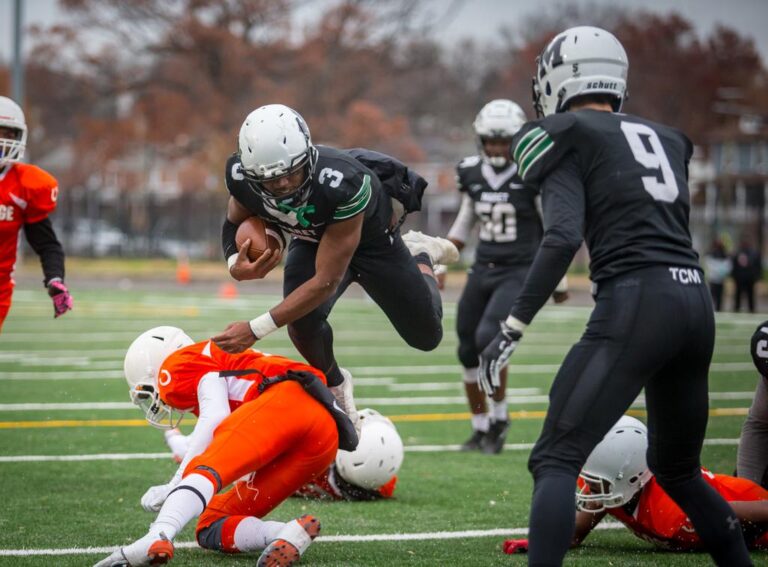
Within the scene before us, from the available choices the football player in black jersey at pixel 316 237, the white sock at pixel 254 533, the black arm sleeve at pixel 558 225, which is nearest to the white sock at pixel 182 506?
the white sock at pixel 254 533

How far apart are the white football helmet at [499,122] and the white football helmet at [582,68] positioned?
3.69m

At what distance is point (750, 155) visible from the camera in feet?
184

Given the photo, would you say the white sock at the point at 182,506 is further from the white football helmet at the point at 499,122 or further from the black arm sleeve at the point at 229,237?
the white football helmet at the point at 499,122

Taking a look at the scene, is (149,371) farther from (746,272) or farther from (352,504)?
(746,272)

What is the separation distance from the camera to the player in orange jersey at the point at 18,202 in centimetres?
649

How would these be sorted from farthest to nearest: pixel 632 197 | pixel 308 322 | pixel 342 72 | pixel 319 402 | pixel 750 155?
pixel 750 155, pixel 342 72, pixel 308 322, pixel 319 402, pixel 632 197

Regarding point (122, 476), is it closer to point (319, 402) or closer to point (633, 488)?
point (319, 402)

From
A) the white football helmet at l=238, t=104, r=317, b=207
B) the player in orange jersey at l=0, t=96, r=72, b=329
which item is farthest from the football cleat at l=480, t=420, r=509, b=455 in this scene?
the white football helmet at l=238, t=104, r=317, b=207

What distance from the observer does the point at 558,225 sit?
357 centimetres

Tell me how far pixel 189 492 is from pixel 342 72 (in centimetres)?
3511

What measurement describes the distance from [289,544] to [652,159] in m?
1.98

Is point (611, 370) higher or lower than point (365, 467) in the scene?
higher

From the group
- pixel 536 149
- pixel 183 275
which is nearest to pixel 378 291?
pixel 536 149

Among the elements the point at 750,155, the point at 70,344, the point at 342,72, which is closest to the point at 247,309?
the point at 70,344
